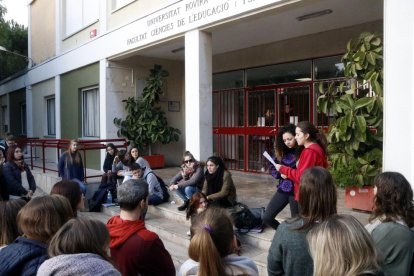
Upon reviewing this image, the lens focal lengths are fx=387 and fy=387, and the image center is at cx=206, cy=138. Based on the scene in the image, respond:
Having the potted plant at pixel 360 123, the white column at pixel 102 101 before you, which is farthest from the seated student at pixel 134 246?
the white column at pixel 102 101

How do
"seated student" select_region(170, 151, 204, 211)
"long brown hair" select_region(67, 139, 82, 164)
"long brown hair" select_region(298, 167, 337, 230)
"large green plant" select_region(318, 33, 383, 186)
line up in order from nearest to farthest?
1. "long brown hair" select_region(298, 167, 337, 230)
2. "large green plant" select_region(318, 33, 383, 186)
3. "seated student" select_region(170, 151, 204, 211)
4. "long brown hair" select_region(67, 139, 82, 164)

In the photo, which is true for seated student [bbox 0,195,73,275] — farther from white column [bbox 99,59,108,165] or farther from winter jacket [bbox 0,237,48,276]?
white column [bbox 99,59,108,165]

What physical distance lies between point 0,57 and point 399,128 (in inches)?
773

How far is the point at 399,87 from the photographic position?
4.35m

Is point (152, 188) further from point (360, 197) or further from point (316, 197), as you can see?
point (316, 197)

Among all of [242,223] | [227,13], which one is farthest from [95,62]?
[242,223]

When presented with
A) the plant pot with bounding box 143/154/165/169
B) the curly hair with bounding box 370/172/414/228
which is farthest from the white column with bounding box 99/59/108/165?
the curly hair with bounding box 370/172/414/228

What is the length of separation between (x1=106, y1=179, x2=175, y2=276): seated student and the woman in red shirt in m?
1.84

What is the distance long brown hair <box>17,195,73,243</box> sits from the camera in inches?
86.3

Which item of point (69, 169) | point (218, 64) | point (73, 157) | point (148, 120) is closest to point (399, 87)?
point (73, 157)

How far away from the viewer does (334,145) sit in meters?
5.48

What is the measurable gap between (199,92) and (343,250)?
18.6 ft

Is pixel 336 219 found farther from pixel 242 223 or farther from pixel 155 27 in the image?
pixel 155 27

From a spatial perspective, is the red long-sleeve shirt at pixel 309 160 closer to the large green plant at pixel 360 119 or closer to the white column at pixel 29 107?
the large green plant at pixel 360 119
